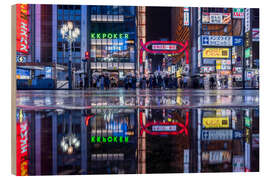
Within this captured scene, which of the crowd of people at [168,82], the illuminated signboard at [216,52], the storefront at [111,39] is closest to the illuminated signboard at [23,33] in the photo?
the storefront at [111,39]

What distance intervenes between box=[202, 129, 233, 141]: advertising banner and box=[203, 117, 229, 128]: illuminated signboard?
0.33 m

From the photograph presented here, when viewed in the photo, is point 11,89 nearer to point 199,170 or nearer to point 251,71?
point 199,170

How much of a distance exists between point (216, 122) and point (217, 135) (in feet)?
3.53

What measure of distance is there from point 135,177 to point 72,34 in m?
5.26

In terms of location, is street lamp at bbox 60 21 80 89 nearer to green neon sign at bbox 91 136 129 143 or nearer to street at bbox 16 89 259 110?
street at bbox 16 89 259 110

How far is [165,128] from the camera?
5.04 m

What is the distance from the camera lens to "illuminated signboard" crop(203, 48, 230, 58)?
24.6ft

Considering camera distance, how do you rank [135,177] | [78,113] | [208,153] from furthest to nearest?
[78,113] < [208,153] < [135,177]

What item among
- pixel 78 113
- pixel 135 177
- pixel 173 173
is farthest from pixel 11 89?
pixel 173 173

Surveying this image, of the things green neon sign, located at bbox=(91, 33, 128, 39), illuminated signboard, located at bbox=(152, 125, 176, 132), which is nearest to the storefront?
green neon sign, located at bbox=(91, 33, 128, 39)

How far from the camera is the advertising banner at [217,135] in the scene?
442cm

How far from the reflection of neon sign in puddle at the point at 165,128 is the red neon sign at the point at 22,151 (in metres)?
2.07

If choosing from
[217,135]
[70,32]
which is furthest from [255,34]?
[70,32]

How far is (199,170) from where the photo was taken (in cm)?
330
